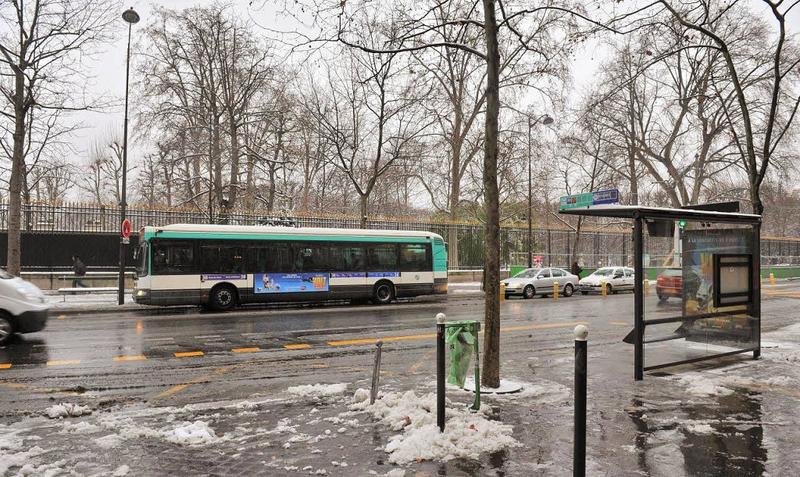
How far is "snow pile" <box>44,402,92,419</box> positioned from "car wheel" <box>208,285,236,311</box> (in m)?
13.0

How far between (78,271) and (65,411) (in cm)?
2013

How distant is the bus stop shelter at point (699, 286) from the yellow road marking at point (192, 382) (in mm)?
5800

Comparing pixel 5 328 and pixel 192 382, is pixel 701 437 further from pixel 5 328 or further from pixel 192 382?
pixel 5 328

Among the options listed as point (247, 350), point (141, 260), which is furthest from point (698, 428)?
point (141, 260)

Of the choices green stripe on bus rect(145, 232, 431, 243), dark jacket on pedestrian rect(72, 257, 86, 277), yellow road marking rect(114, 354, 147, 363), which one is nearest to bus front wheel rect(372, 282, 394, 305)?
green stripe on bus rect(145, 232, 431, 243)

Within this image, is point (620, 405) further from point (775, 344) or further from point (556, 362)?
point (775, 344)

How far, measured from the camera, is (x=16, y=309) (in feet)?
37.2

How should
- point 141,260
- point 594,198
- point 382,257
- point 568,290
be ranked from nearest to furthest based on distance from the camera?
1. point 594,198
2. point 141,260
3. point 382,257
4. point 568,290

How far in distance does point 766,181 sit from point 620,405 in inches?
1416

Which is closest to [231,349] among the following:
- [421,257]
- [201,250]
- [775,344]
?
[201,250]

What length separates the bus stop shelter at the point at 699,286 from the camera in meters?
8.66

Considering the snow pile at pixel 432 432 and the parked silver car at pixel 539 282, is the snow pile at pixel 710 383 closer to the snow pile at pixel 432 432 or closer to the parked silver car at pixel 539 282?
the snow pile at pixel 432 432

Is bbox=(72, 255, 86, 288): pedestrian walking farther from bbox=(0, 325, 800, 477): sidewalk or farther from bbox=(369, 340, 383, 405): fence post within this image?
bbox=(369, 340, 383, 405): fence post

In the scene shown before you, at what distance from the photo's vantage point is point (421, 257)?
2388 centimetres
